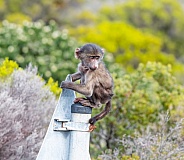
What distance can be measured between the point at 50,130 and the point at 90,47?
0.94 metres

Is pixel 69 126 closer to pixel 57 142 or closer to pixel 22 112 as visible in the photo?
pixel 57 142

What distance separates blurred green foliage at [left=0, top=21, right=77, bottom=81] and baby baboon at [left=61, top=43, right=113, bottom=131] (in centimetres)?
1094

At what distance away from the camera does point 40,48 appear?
18844 mm

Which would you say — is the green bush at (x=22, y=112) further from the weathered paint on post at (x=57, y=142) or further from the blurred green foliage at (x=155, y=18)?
the blurred green foliage at (x=155, y=18)

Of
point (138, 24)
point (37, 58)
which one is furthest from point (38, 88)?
point (138, 24)

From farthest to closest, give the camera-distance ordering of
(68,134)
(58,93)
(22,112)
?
(58,93) < (22,112) < (68,134)

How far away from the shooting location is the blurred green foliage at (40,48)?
701 inches

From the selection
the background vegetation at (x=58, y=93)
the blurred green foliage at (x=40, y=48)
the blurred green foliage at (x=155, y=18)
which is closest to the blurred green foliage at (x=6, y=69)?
the background vegetation at (x=58, y=93)

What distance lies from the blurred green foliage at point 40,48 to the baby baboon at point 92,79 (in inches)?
431

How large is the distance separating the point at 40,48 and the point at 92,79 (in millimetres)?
12690

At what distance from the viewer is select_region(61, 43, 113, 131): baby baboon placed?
617cm

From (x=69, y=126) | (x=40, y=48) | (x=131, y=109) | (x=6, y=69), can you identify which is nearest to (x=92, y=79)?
(x=69, y=126)

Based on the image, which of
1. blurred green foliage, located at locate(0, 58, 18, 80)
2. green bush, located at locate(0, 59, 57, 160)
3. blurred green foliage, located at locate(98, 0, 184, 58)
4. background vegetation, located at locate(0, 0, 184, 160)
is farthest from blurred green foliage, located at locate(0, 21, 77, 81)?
blurred green foliage, located at locate(98, 0, 184, 58)

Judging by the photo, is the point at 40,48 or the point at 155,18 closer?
→ the point at 40,48
